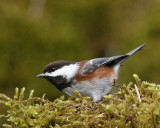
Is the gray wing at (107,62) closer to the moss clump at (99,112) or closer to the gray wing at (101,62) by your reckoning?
the gray wing at (101,62)

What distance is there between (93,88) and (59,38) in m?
4.70

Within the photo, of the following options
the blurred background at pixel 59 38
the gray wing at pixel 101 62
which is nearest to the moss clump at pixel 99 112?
the gray wing at pixel 101 62

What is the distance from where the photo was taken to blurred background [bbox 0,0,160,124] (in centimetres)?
830

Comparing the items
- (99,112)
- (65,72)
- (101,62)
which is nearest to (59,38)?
(101,62)

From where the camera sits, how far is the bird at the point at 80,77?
4246 mm

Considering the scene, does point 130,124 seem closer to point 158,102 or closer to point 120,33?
point 158,102

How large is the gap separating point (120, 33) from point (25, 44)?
2.95m

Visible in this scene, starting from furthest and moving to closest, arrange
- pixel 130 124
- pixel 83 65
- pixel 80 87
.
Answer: pixel 83 65
pixel 80 87
pixel 130 124

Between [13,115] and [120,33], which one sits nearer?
[13,115]

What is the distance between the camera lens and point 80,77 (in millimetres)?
4293

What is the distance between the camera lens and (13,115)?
2.72 meters

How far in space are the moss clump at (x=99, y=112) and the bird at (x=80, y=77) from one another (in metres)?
1.34

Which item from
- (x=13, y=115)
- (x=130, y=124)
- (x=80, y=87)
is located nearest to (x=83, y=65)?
(x=80, y=87)

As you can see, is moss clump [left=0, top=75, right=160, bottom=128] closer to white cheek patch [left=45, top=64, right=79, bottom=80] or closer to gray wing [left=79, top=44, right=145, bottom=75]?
white cheek patch [left=45, top=64, right=79, bottom=80]
